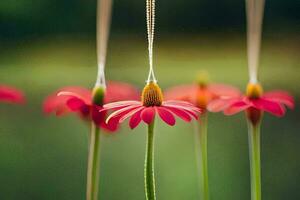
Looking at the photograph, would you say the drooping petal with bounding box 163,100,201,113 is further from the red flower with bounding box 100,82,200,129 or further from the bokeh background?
the bokeh background

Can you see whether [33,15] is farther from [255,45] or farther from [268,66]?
[255,45]

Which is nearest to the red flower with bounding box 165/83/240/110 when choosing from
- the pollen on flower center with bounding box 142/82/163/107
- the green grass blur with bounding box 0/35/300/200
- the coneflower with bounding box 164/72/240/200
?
the coneflower with bounding box 164/72/240/200

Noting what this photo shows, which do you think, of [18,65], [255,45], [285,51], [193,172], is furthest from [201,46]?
[255,45]

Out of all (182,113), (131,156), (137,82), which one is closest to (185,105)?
(182,113)

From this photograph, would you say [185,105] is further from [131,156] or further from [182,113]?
[131,156]

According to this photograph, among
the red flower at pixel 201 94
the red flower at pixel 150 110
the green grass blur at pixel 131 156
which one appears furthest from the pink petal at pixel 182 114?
the green grass blur at pixel 131 156

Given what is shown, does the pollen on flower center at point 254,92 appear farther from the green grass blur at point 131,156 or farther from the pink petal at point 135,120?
the green grass blur at point 131,156

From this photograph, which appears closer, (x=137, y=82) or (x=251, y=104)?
(x=251, y=104)
